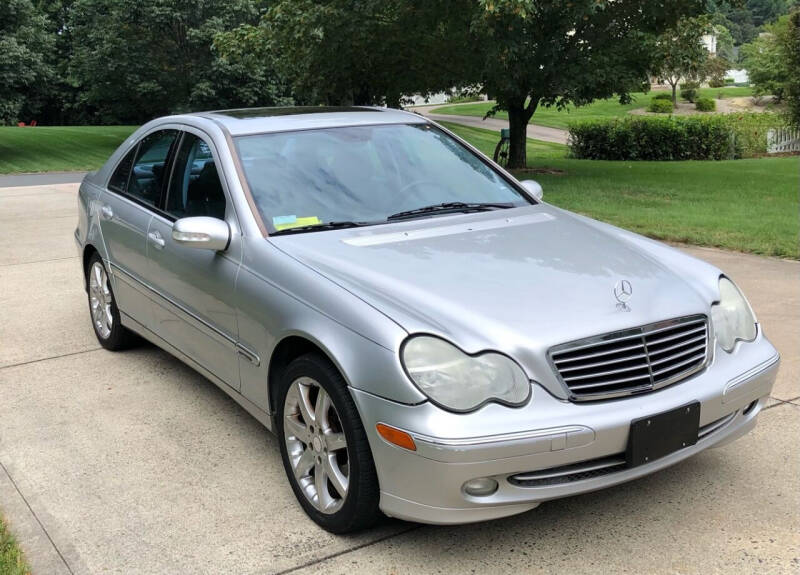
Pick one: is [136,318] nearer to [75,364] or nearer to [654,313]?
[75,364]

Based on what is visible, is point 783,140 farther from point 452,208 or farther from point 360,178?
A: point 360,178

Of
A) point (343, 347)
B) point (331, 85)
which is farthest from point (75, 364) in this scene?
point (331, 85)

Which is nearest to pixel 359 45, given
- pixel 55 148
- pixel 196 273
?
pixel 196 273

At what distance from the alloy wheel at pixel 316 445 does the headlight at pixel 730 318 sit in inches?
61.9

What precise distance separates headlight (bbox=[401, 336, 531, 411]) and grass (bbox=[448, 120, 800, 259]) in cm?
595

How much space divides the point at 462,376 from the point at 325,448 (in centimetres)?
71

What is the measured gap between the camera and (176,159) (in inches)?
183

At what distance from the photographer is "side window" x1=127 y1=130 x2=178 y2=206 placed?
15.7ft

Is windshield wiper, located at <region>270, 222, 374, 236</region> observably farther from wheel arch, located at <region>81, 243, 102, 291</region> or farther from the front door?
wheel arch, located at <region>81, 243, 102, 291</region>

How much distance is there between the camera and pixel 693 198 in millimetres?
12469

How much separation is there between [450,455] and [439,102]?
68489 millimetres

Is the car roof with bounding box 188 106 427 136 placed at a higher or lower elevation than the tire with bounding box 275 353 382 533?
higher

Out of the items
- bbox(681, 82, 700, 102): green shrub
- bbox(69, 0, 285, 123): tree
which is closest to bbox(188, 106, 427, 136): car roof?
bbox(69, 0, 285, 123): tree

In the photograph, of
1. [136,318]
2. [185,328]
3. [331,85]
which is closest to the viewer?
[185,328]
